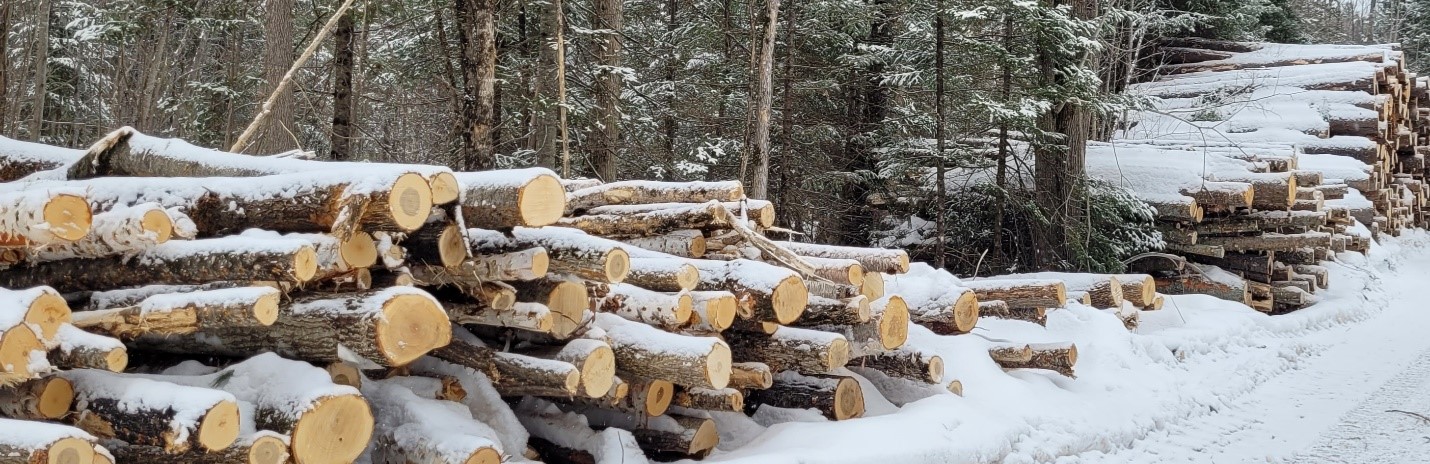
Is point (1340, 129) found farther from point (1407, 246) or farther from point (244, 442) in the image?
point (244, 442)

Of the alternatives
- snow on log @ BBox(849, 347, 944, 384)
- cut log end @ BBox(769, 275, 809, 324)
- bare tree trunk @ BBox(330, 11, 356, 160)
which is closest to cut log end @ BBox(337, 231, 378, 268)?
cut log end @ BBox(769, 275, 809, 324)

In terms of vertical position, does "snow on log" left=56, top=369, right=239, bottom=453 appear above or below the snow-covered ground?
above

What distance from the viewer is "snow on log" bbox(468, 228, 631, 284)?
491 centimetres

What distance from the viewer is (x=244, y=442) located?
3.81 m

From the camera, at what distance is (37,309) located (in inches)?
149

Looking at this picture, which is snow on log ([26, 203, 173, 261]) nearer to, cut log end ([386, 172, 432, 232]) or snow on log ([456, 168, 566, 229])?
cut log end ([386, 172, 432, 232])

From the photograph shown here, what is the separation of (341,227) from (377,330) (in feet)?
1.48

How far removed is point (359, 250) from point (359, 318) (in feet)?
1.12

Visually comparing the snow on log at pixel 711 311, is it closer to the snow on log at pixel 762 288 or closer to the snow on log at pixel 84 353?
the snow on log at pixel 762 288

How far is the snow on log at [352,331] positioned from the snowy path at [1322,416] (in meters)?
4.11

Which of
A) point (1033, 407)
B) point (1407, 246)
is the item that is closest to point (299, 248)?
point (1033, 407)

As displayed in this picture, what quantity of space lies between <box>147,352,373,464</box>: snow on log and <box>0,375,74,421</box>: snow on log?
32cm

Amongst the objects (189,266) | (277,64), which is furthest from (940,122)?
(189,266)

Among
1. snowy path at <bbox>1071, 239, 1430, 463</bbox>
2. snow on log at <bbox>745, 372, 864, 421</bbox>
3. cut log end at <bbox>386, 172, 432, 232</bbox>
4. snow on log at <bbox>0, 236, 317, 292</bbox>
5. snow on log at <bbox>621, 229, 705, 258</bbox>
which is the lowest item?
snowy path at <bbox>1071, 239, 1430, 463</bbox>
